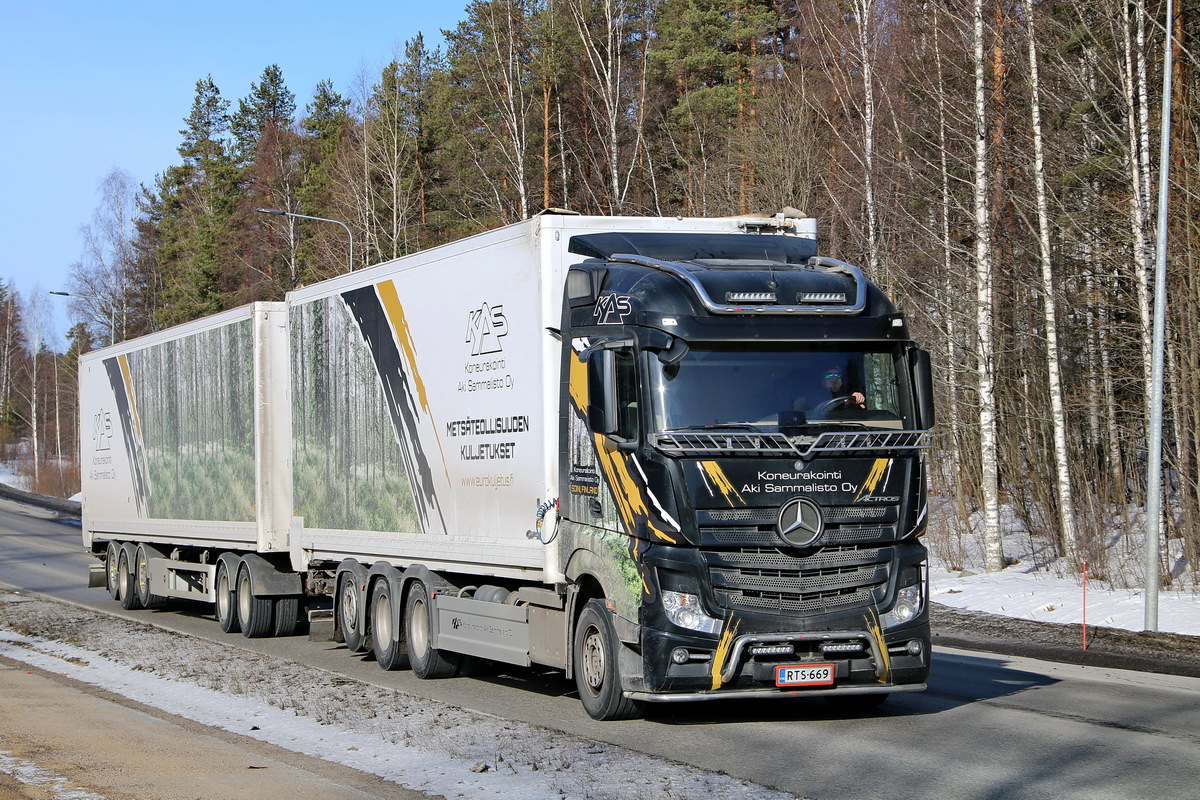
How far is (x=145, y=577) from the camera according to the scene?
21562 mm

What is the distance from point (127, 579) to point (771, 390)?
15.8m

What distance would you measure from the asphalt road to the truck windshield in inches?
86.1

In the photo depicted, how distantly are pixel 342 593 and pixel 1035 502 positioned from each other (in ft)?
50.2

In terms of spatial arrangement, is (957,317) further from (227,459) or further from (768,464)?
(768,464)

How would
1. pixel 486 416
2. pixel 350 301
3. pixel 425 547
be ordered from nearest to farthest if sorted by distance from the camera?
pixel 486 416 < pixel 425 547 < pixel 350 301

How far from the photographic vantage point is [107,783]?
8031mm

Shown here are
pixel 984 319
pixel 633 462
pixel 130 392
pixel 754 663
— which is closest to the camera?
pixel 754 663

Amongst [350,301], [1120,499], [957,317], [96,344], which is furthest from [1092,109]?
[96,344]

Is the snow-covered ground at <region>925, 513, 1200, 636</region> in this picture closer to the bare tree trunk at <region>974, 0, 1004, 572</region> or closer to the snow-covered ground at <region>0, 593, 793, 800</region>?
the bare tree trunk at <region>974, 0, 1004, 572</region>

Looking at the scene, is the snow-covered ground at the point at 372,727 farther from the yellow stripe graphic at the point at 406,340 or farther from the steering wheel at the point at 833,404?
the steering wheel at the point at 833,404

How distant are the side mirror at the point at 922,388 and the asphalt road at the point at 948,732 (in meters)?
2.21

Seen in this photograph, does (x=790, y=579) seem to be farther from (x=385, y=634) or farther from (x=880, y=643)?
(x=385, y=634)

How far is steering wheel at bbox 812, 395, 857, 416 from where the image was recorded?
9.77 meters

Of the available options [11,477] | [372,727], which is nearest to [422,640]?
[372,727]
